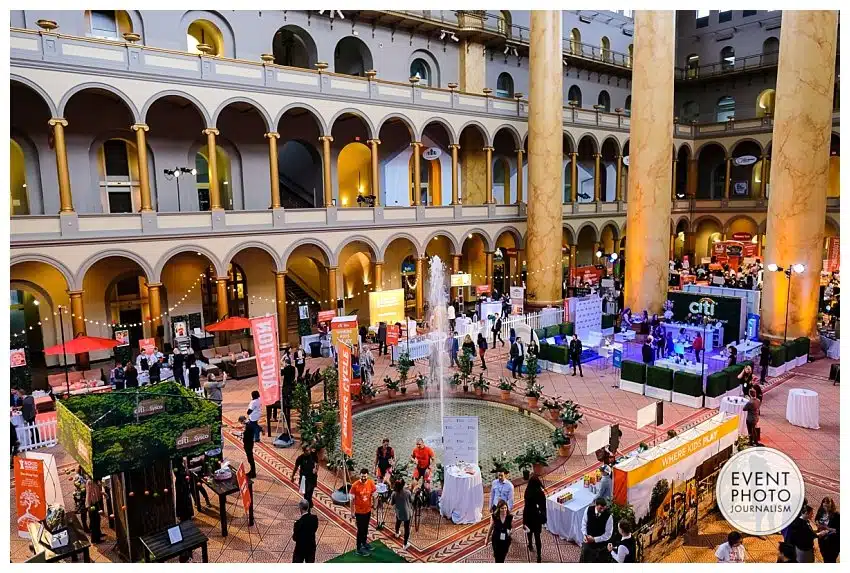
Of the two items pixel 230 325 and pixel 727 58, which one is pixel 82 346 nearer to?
pixel 230 325

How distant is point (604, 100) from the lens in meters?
36.8

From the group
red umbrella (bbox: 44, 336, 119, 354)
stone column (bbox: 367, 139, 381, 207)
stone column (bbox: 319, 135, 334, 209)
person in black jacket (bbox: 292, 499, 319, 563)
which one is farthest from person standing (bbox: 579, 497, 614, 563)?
stone column (bbox: 367, 139, 381, 207)

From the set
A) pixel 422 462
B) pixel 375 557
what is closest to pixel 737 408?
pixel 422 462

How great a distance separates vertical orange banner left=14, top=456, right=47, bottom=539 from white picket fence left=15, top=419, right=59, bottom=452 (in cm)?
414

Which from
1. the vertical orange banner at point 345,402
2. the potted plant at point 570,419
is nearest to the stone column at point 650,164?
the potted plant at point 570,419

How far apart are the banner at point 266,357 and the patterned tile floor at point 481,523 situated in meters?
1.15

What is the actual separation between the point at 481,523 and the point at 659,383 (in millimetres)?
7581

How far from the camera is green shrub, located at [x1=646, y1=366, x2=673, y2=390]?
48.7 feet

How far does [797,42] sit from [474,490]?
16.2 m

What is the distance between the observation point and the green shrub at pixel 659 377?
14.9m

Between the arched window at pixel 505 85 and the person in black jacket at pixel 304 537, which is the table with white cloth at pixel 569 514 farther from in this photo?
the arched window at pixel 505 85

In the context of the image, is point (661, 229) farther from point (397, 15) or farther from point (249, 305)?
point (249, 305)

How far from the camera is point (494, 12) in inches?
1198

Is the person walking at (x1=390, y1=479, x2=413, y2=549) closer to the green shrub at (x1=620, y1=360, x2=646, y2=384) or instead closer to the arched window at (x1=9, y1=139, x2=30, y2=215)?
the green shrub at (x1=620, y1=360, x2=646, y2=384)
